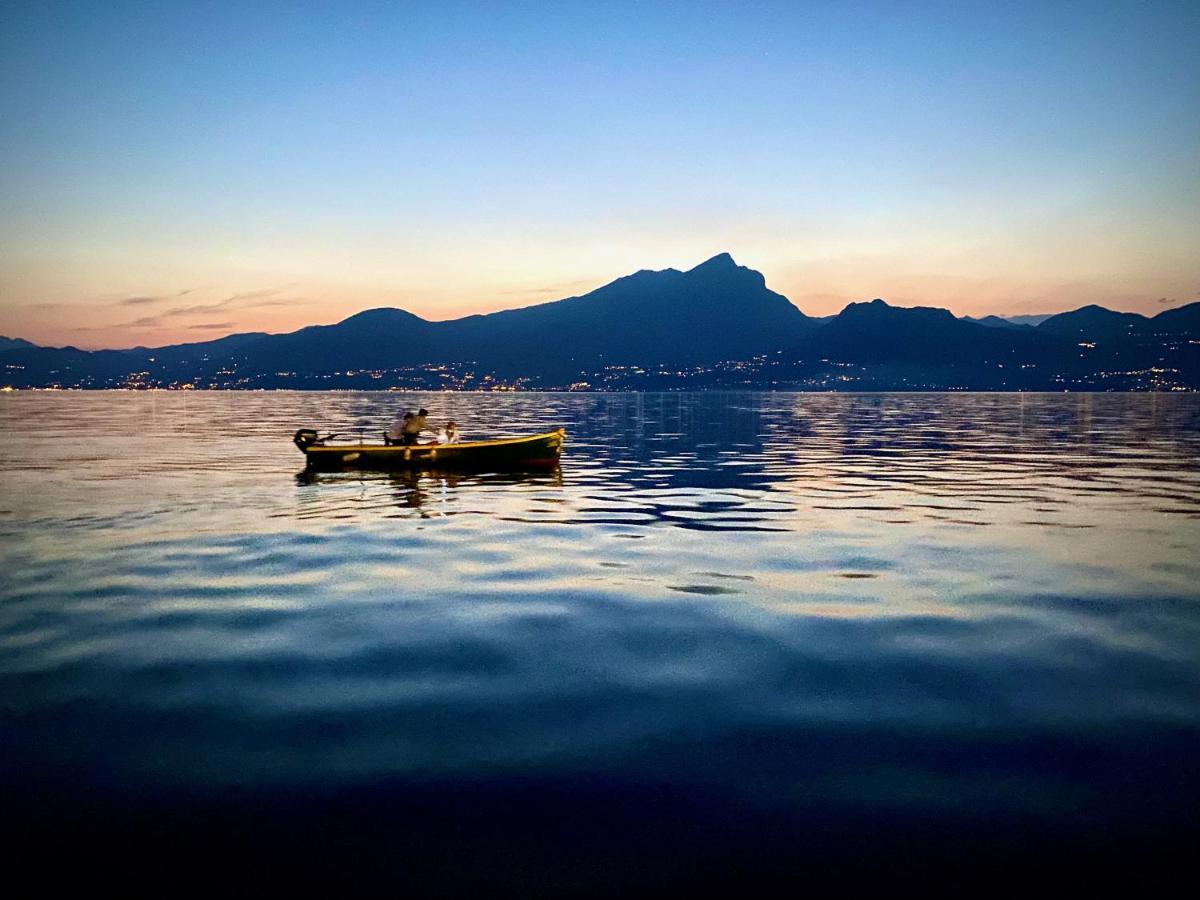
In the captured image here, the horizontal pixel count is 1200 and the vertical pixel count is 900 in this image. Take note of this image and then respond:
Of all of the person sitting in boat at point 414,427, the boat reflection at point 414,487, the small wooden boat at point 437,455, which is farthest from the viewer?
the person sitting in boat at point 414,427

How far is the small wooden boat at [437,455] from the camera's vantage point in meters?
35.9

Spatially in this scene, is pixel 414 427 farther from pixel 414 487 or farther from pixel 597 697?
pixel 597 697

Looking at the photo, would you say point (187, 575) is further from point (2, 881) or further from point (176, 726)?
point (2, 881)

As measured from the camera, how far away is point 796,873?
628cm

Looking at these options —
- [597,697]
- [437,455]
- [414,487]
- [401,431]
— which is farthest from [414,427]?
[597,697]

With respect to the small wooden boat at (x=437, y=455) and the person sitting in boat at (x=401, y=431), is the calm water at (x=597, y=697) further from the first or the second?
the person sitting in boat at (x=401, y=431)

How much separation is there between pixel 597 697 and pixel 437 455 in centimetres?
2719

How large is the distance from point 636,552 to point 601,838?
12505 millimetres

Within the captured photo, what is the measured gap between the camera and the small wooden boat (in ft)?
118

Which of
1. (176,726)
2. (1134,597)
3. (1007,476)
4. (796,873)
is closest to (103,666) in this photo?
(176,726)

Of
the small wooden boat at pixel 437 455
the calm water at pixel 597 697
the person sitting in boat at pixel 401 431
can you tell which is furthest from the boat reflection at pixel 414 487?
the calm water at pixel 597 697

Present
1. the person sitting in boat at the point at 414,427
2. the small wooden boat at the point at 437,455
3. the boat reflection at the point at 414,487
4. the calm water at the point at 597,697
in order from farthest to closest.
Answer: the person sitting in boat at the point at 414,427
the small wooden boat at the point at 437,455
the boat reflection at the point at 414,487
the calm water at the point at 597,697

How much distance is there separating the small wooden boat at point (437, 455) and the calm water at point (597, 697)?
1199cm

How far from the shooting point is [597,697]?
397 inches
